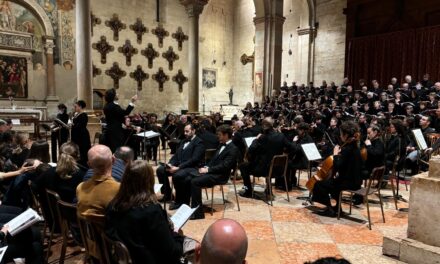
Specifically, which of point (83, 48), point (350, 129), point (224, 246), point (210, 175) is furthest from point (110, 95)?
point (224, 246)

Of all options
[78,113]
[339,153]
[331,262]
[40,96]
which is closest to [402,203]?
[339,153]

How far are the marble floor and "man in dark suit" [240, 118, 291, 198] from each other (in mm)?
512

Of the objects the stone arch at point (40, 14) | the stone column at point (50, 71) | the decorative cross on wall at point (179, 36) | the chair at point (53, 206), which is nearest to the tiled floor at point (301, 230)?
the chair at point (53, 206)

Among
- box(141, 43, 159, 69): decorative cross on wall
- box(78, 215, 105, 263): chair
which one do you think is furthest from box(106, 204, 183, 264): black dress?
box(141, 43, 159, 69): decorative cross on wall

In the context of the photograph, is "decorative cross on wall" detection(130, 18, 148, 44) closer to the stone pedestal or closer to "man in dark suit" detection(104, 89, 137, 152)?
"man in dark suit" detection(104, 89, 137, 152)

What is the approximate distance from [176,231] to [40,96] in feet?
47.7

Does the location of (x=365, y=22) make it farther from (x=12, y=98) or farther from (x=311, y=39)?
(x=12, y=98)

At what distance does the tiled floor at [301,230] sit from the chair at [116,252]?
131 centimetres

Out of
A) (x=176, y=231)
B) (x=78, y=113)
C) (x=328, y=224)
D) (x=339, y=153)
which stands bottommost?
(x=328, y=224)

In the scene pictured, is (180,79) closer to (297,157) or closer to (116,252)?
(297,157)

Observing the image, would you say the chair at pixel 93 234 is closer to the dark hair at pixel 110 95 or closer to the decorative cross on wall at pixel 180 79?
the dark hair at pixel 110 95

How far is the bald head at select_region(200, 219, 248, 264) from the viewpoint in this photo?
47.1 inches

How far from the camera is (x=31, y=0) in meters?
14.3

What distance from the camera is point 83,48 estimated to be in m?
9.50
